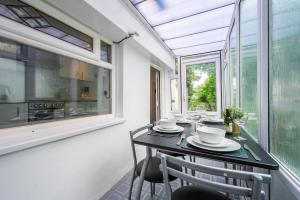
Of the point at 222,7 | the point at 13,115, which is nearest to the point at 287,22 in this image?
the point at 222,7

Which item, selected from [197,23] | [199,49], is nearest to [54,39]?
[197,23]

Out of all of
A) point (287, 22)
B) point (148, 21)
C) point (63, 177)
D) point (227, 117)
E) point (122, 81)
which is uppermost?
point (148, 21)

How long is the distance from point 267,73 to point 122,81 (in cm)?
168

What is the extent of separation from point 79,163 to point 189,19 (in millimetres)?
2559

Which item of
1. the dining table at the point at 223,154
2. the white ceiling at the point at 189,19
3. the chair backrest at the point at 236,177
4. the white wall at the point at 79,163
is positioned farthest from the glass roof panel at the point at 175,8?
the chair backrest at the point at 236,177

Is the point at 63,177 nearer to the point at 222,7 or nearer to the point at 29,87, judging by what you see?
the point at 29,87

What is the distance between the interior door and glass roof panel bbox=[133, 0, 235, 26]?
1562 millimetres

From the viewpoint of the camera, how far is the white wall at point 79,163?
96cm

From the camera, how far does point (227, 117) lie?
127cm

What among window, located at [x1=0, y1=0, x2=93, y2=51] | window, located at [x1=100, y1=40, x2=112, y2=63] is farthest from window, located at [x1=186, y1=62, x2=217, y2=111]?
window, located at [x1=0, y1=0, x2=93, y2=51]

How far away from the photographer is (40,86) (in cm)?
122

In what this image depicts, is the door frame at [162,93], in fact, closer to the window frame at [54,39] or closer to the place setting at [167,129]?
the window frame at [54,39]

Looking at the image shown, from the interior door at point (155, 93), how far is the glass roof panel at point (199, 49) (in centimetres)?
85

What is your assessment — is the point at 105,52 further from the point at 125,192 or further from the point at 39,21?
the point at 125,192
